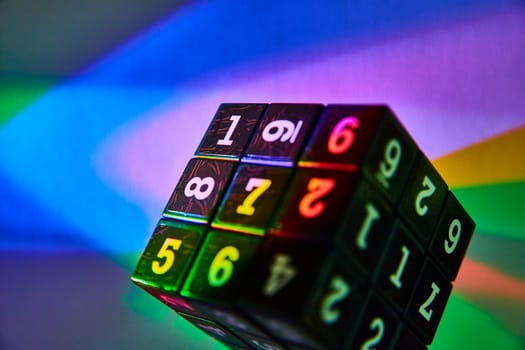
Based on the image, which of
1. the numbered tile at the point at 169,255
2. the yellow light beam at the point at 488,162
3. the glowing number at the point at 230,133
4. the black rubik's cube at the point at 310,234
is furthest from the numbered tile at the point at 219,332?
the yellow light beam at the point at 488,162

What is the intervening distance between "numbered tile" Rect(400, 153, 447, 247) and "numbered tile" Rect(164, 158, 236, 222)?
0.33m

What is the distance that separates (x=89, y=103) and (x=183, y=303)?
2.71 ft

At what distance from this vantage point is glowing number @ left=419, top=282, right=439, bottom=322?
1.33m

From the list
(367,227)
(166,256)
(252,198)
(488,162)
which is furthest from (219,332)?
(488,162)

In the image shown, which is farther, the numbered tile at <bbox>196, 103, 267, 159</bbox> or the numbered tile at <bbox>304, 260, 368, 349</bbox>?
the numbered tile at <bbox>196, 103, 267, 159</bbox>

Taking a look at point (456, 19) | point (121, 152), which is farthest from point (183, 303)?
point (456, 19)

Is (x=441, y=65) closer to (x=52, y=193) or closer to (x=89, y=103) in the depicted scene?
(x=89, y=103)

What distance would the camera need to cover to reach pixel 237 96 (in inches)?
75.1

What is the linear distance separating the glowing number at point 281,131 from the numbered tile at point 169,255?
0.21m

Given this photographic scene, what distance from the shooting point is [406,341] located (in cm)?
131

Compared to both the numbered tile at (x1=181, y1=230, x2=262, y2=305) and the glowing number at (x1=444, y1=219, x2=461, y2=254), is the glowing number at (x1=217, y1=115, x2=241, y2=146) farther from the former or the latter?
the glowing number at (x1=444, y1=219, x2=461, y2=254)

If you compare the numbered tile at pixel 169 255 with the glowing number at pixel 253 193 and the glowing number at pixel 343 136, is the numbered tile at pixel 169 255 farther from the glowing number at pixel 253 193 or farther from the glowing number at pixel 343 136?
the glowing number at pixel 343 136

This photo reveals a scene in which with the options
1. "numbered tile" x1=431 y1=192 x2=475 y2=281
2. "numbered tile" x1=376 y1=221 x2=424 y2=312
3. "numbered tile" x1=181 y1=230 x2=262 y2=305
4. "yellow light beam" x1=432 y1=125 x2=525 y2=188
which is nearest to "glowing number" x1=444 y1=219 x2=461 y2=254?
"numbered tile" x1=431 y1=192 x2=475 y2=281

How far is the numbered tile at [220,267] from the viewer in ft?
3.73
